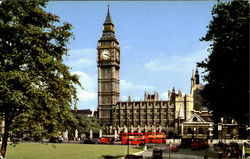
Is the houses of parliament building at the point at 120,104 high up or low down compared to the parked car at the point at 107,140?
up

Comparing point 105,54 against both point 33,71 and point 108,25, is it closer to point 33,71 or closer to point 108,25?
point 108,25

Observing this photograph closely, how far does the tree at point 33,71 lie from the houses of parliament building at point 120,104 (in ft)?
279

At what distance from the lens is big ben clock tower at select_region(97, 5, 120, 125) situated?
118875mm

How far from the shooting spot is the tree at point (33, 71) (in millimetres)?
19578

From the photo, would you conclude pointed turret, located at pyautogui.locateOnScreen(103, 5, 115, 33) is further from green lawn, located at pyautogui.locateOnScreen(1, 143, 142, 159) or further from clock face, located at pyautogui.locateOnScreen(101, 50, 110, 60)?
green lawn, located at pyautogui.locateOnScreen(1, 143, 142, 159)

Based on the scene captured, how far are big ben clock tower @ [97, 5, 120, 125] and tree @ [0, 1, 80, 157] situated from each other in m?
95.4

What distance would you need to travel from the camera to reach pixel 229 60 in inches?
931

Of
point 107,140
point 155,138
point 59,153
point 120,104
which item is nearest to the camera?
point 59,153

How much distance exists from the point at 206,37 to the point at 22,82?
16539mm

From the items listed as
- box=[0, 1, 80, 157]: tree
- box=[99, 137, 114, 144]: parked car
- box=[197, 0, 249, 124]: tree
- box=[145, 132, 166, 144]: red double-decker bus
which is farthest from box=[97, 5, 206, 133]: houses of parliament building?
box=[0, 1, 80, 157]: tree

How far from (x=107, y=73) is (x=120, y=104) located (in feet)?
46.6

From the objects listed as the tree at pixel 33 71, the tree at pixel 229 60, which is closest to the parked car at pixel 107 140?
the tree at pixel 229 60

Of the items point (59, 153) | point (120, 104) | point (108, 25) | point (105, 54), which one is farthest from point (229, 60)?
point (108, 25)

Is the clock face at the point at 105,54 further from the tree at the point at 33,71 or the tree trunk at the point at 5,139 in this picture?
the tree trunk at the point at 5,139
